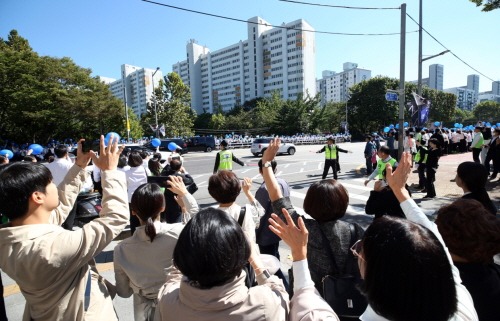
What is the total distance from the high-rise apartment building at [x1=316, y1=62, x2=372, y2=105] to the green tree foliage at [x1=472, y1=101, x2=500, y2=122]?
1927 inches

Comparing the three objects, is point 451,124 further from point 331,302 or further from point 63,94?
point 331,302

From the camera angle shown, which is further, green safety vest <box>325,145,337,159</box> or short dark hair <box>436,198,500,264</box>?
green safety vest <box>325,145,337,159</box>

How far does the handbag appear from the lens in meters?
1.80

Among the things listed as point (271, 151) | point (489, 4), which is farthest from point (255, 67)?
point (271, 151)

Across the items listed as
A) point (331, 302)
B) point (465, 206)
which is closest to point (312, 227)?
point (331, 302)

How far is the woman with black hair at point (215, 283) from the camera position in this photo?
1.21 metres

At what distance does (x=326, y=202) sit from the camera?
2.07 metres

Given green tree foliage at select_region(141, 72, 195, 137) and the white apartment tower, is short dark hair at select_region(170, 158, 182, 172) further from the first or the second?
the white apartment tower

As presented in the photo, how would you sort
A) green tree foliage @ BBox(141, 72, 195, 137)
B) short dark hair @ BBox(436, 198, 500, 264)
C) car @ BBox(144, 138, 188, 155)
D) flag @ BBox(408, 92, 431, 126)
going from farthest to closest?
1. green tree foliage @ BBox(141, 72, 195, 137)
2. car @ BBox(144, 138, 188, 155)
3. flag @ BBox(408, 92, 431, 126)
4. short dark hair @ BBox(436, 198, 500, 264)

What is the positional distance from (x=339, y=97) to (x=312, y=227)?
143 meters

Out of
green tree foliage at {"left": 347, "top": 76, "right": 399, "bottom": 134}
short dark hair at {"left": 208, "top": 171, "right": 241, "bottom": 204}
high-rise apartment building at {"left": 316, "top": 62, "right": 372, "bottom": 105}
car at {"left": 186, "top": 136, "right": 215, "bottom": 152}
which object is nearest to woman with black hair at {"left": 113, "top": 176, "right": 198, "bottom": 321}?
short dark hair at {"left": 208, "top": 171, "right": 241, "bottom": 204}

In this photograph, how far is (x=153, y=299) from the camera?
207 cm

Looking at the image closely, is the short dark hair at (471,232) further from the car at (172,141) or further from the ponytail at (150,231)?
the car at (172,141)

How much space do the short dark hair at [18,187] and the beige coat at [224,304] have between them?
88cm
